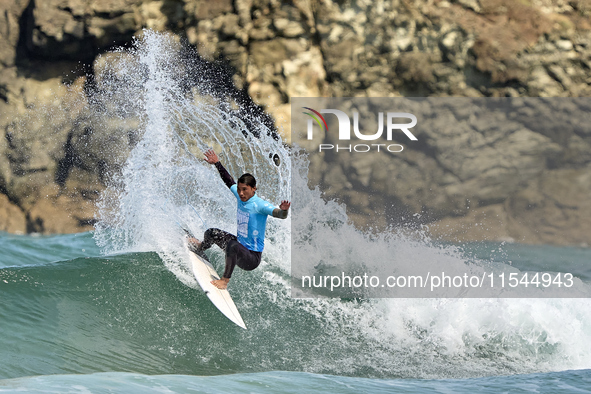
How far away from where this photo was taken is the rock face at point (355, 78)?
1711cm

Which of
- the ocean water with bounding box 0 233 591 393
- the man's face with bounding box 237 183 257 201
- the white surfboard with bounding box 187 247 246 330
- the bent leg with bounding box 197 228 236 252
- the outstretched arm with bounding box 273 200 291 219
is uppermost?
the man's face with bounding box 237 183 257 201

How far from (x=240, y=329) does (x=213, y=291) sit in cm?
48

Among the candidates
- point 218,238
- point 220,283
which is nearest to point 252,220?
point 218,238

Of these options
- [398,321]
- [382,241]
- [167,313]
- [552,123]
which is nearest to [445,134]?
[552,123]

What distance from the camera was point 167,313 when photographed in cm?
558

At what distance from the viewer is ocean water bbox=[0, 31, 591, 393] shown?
462 cm

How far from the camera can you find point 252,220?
207 inches

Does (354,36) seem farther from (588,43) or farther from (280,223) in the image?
(280,223)

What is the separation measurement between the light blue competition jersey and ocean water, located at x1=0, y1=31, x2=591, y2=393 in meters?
0.83

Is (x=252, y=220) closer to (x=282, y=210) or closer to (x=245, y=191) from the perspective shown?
(x=245, y=191)

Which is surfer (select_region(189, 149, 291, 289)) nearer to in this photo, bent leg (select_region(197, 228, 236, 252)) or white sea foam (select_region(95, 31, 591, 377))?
bent leg (select_region(197, 228, 236, 252))

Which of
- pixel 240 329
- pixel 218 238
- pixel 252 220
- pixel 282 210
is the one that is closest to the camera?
pixel 282 210

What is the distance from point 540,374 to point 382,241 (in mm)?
3060

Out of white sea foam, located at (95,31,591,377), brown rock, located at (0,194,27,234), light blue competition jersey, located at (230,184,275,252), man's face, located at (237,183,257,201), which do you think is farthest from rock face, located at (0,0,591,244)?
man's face, located at (237,183,257,201)
